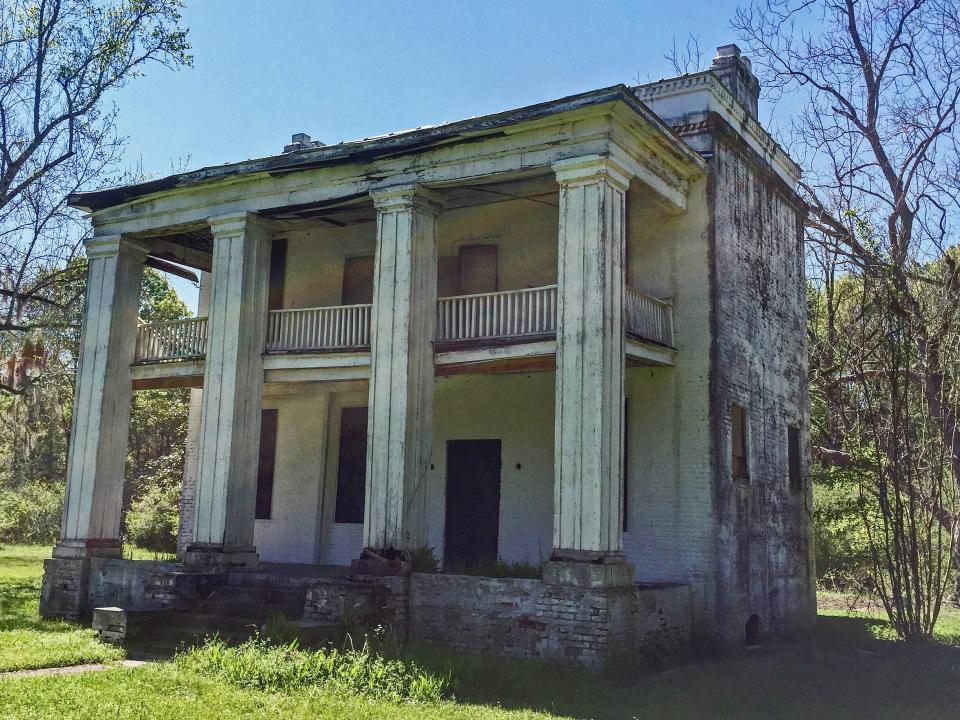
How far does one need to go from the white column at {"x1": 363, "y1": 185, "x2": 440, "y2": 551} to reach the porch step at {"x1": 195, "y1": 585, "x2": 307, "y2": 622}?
129cm

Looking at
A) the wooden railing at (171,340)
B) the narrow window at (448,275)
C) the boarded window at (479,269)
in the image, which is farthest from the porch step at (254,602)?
the boarded window at (479,269)

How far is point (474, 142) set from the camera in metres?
13.9

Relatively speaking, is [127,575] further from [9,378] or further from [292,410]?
[9,378]

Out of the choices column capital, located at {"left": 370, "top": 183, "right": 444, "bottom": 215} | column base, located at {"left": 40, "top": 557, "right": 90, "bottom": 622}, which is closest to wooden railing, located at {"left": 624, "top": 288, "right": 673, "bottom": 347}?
column capital, located at {"left": 370, "top": 183, "right": 444, "bottom": 215}

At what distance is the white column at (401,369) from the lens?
45.3 feet

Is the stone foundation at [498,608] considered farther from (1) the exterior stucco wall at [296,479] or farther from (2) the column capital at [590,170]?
(2) the column capital at [590,170]

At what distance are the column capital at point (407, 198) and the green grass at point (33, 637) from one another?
724 cm

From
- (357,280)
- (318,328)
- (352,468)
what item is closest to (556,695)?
(318,328)

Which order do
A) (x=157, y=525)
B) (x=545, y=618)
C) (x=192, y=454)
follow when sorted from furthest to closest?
(x=157, y=525) → (x=192, y=454) → (x=545, y=618)

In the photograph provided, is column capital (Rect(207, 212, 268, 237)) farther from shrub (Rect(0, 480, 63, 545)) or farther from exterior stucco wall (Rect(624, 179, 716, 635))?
shrub (Rect(0, 480, 63, 545))

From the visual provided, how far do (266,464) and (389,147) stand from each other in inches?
300

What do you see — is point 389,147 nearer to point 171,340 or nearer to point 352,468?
point 171,340

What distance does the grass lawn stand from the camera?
8.84 m

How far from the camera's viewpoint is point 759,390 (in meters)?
16.4
